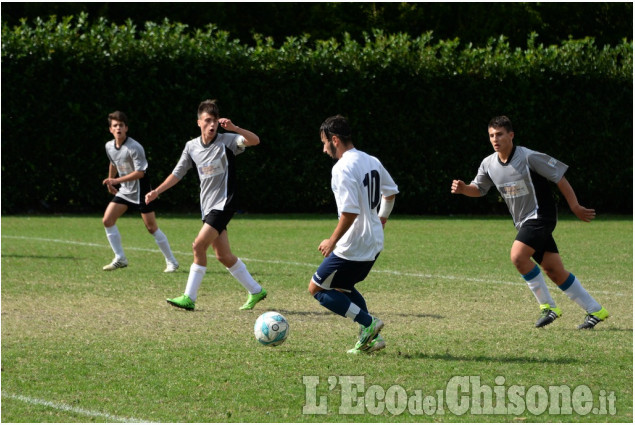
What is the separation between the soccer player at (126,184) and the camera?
502 inches

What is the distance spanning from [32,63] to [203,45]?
4108 mm

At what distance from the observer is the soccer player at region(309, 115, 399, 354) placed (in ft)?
23.5

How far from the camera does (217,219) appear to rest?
9648 millimetres

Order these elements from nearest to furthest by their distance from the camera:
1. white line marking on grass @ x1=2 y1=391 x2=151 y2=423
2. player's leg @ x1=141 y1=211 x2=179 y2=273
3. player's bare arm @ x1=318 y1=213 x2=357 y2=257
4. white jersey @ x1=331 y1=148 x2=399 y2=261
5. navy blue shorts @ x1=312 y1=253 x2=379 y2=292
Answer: white line marking on grass @ x1=2 y1=391 x2=151 y2=423
player's bare arm @ x1=318 y1=213 x2=357 y2=257
white jersey @ x1=331 y1=148 x2=399 y2=261
navy blue shorts @ x1=312 y1=253 x2=379 y2=292
player's leg @ x1=141 y1=211 x2=179 y2=273

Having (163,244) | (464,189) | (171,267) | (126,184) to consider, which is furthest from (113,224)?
(464,189)

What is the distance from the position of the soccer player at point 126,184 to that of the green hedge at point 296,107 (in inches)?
397

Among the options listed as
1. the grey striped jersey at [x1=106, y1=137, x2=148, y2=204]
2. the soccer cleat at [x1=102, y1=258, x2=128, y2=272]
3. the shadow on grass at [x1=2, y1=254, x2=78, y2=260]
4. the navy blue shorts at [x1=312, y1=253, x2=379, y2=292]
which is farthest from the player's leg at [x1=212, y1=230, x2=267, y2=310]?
the shadow on grass at [x1=2, y1=254, x2=78, y2=260]

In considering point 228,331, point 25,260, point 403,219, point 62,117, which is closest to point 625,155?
point 403,219

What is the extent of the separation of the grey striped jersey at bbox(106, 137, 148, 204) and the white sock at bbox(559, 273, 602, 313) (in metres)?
6.25

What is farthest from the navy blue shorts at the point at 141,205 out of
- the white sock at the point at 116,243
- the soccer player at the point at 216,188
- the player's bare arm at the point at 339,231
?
the player's bare arm at the point at 339,231

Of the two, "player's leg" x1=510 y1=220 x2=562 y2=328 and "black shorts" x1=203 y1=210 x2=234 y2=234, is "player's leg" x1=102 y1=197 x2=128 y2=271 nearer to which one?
"black shorts" x1=203 y1=210 x2=234 y2=234

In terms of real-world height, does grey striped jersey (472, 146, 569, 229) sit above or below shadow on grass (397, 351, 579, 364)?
above

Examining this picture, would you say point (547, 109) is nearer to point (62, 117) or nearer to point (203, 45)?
point (203, 45)

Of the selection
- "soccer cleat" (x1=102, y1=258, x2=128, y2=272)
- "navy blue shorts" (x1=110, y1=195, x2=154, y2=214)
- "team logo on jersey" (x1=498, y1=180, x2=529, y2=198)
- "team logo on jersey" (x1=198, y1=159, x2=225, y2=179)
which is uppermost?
"team logo on jersey" (x1=498, y1=180, x2=529, y2=198)
